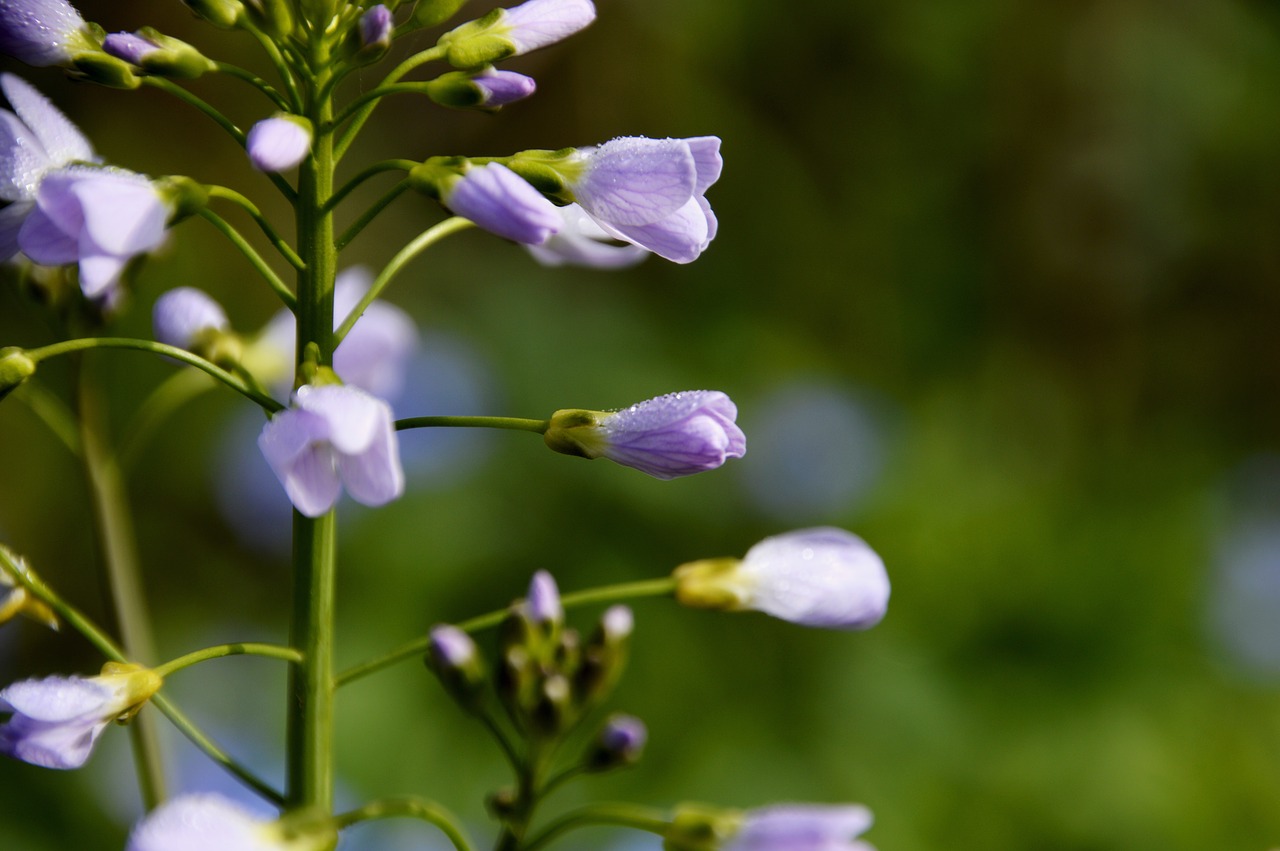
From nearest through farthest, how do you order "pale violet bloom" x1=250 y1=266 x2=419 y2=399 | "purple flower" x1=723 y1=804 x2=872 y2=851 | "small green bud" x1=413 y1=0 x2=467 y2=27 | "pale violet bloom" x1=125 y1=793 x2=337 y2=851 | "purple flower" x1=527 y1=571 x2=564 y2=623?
"pale violet bloom" x1=125 y1=793 x2=337 y2=851 → "purple flower" x1=723 y1=804 x2=872 y2=851 → "small green bud" x1=413 y1=0 x2=467 y2=27 → "purple flower" x1=527 y1=571 x2=564 y2=623 → "pale violet bloom" x1=250 y1=266 x2=419 y2=399

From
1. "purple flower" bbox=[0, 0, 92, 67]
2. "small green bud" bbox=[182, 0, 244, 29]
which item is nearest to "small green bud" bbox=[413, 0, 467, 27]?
"small green bud" bbox=[182, 0, 244, 29]

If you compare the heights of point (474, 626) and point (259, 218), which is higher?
point (259, 218)

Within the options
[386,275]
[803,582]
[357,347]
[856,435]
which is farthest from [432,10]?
[856,435]

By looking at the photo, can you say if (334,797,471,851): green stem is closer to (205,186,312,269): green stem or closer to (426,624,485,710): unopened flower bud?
(426,624,485,710): unopened flower bud

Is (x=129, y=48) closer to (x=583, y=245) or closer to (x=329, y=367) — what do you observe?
(x=329, y=367)

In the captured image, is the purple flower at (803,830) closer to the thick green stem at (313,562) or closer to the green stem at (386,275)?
the thick green stem at (313,562)

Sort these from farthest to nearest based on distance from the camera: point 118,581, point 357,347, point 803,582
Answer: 1. point 357,347
2. point 118,581
3. point 803,582

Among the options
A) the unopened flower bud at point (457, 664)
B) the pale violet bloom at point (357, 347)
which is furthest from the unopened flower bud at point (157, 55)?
the unopened flower bud at point (457, 664)
